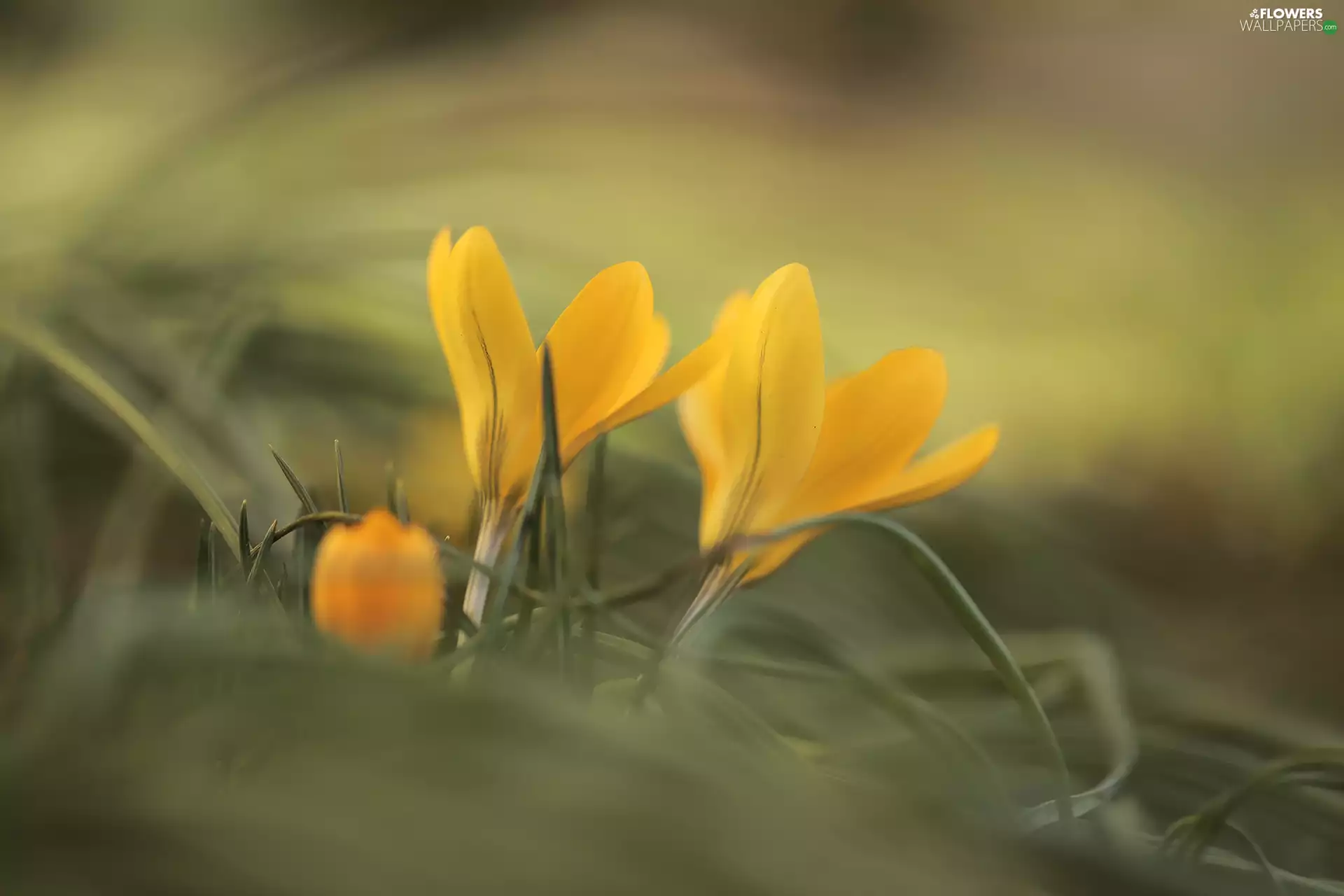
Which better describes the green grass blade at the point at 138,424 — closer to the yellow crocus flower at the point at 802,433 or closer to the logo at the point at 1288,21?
the yellow crocus flower at the point at 802,433

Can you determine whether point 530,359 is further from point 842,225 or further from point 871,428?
point 842,225

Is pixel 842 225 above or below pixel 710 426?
above

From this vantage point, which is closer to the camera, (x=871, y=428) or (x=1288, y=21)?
(x=871, y=428)

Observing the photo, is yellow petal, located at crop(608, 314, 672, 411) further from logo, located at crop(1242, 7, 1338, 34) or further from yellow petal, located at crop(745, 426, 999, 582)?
logo, located at crop(1242, 7, 1338, 34)

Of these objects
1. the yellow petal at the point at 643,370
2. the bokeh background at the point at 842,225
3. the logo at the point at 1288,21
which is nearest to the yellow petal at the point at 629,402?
the yellow petal at the point at 643,370

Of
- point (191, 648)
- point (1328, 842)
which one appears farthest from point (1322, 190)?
point (191, 648)

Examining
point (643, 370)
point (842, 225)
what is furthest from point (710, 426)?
point (842, 225)
